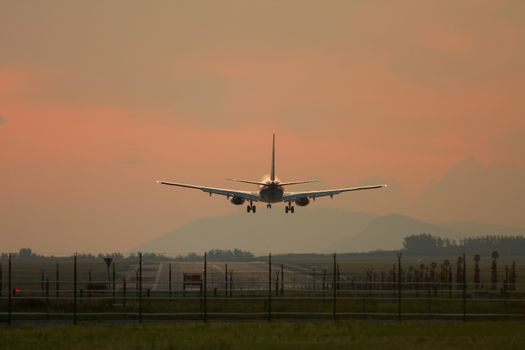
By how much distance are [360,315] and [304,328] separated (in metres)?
7.86

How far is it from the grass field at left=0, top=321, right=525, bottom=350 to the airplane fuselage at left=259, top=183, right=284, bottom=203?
6156 centimetres

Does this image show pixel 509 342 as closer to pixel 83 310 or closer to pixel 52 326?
pixel 52 326

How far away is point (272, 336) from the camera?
→ 115ft

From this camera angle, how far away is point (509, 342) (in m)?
33.1

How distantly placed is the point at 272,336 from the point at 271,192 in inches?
2661

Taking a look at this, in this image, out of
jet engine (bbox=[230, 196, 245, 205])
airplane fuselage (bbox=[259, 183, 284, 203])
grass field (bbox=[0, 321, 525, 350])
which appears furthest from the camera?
jet engine (bbox=[230, 196, 245, 205])

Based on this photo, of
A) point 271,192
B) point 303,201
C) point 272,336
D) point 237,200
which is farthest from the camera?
point 303,201

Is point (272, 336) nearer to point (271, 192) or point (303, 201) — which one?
point (271, 192)

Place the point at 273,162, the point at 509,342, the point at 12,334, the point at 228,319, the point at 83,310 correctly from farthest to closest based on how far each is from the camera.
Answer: the point at 273,162, the point at 83,310, the point at 228,319, the point at 12,334, the point at 509,342

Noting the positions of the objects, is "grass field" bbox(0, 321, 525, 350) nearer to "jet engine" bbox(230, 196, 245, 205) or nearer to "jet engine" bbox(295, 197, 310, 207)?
"jet engine" bbox(230, 196, 245, 205)

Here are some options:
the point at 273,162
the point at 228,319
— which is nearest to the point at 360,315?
the point at 228,319

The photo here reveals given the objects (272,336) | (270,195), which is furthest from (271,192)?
(272,336)

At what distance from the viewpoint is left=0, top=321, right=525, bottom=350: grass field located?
105 feet

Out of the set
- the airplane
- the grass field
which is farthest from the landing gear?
the grass field
